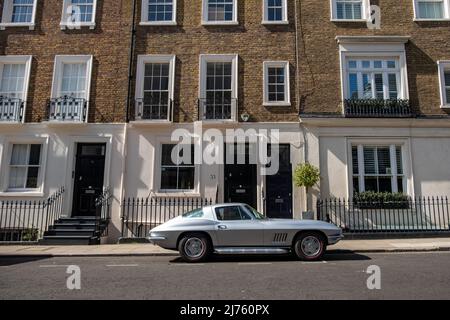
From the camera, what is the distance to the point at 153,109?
1538 centimetres

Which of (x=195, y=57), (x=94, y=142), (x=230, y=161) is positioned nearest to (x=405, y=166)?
(x=230, y=161)

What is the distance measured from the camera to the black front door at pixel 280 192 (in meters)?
14.6

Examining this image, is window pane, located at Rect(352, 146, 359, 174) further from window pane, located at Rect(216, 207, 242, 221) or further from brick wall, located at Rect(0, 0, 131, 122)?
brick wall, located at Rect(0, 0, 131, 122)

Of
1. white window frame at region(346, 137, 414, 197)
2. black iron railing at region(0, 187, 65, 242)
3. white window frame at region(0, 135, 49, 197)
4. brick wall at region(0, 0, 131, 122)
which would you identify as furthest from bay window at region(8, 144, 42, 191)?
white window frame at region(346, 137, 414, 197)

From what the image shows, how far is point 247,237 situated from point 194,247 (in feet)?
4.32

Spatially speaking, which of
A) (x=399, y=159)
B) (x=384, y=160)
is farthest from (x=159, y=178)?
(x=399, y=159)

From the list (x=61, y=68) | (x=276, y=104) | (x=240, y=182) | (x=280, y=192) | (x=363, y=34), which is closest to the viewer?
(x=280, y=192)

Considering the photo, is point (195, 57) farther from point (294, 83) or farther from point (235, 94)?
point (294, 83)

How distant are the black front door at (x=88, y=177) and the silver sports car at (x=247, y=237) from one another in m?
6.54

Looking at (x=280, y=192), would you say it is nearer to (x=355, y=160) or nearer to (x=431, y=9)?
(x=355, y=160)

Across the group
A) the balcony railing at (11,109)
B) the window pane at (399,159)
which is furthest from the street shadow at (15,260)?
the window pane at (399,159)

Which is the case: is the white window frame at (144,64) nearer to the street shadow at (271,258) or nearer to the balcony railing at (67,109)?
the balcony railing at (67,109)
